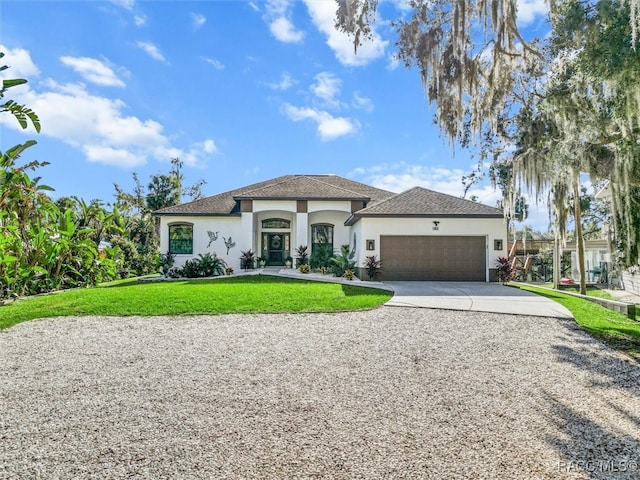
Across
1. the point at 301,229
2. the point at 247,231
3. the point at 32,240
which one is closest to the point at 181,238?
the point at 247,231

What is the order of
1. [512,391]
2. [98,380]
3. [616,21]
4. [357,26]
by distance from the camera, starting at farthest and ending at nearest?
[357,26]
[616,21]
[98,380]
[512,391]

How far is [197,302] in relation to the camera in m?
9.60

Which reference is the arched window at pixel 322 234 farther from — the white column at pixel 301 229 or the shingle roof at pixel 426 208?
the shingle roof at pixel 426 208

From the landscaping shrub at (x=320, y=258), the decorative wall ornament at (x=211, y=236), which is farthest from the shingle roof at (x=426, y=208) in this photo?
the decorative wall ornament at (x=211, y=236)

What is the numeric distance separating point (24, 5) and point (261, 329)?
8.67 meters

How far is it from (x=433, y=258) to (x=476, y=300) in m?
4.88

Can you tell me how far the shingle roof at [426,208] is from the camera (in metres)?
14.7

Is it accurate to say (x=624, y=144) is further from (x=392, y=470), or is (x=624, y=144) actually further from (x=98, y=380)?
(x=98, y=380)

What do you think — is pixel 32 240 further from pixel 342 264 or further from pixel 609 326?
pixel 609 326

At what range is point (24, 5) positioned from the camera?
8.12 metres

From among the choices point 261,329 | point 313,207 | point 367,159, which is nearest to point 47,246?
point 261,329

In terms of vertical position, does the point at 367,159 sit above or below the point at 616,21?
above

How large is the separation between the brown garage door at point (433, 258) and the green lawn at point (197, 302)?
138 inches

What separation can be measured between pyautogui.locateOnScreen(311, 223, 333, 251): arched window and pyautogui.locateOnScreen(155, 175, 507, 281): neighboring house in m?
0.05
